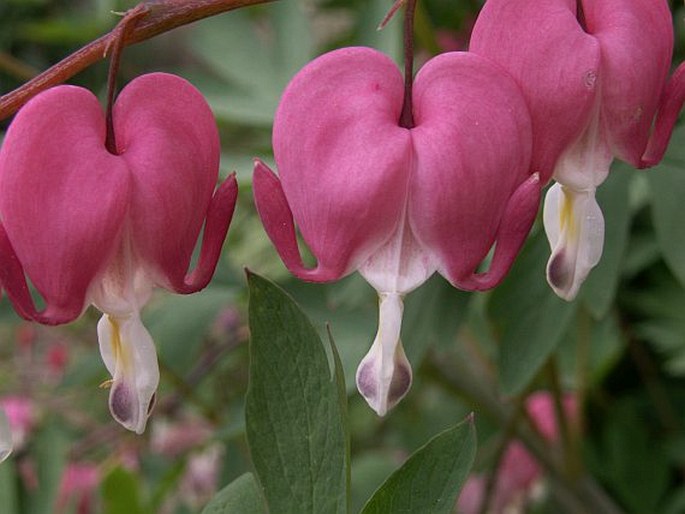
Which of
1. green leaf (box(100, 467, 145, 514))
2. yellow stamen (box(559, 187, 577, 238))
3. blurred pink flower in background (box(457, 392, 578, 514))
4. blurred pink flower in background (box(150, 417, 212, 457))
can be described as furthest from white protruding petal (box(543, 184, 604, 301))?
blurred pink flower in background (box(150, 417, 212, 457))

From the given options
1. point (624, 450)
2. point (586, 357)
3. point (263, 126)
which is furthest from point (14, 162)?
point (624, 450)

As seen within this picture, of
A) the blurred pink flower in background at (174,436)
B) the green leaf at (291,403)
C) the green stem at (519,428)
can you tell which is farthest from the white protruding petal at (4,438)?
the blurred pink flower in background at (174,436)

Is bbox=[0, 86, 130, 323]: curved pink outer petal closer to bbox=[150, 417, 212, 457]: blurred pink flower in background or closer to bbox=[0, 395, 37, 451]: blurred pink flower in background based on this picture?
bbox=[0, 395, 37, 451]: blurred pink flower in background

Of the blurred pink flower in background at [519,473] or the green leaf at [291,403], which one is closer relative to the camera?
the green leaf at [291,403]

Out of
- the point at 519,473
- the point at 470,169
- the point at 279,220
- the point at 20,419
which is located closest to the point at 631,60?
the point at 470,169

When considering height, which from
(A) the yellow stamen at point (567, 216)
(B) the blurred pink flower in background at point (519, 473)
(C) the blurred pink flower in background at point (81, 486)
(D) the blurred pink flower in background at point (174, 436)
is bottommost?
(D) the blurred pink flower in background at point (174, 436)

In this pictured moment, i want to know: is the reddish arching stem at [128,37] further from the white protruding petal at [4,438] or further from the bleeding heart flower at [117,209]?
the white protruding petal at [4,438]
